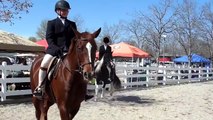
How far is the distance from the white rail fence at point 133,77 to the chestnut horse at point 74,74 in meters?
7.27

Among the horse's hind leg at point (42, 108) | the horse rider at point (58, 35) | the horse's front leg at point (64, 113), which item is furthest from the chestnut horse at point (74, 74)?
the horse's hind leg at point (42, 108)

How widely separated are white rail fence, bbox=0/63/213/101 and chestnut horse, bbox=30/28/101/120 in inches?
286

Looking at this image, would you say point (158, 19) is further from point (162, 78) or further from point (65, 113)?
point (65, 113)

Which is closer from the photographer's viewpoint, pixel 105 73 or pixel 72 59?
pixel 72 59

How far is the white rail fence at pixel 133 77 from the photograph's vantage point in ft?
43.0

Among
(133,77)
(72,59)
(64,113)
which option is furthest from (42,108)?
(133,77)

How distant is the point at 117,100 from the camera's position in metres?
14.3

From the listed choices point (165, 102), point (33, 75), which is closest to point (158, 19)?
point (165, 102)

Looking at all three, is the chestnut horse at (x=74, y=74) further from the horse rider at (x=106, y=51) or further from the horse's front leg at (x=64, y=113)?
the horse rider at (x=106, y=51)

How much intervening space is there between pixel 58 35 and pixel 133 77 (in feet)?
49.1

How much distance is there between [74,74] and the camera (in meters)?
5.79

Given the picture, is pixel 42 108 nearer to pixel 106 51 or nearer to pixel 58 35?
pixel 58 35

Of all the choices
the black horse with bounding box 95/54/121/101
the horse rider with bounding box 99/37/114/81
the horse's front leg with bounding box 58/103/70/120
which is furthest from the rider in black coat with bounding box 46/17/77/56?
the black horse with bounding box 95/54/121/101

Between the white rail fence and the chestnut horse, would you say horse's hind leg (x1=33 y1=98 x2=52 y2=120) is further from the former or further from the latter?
the white rail fence
